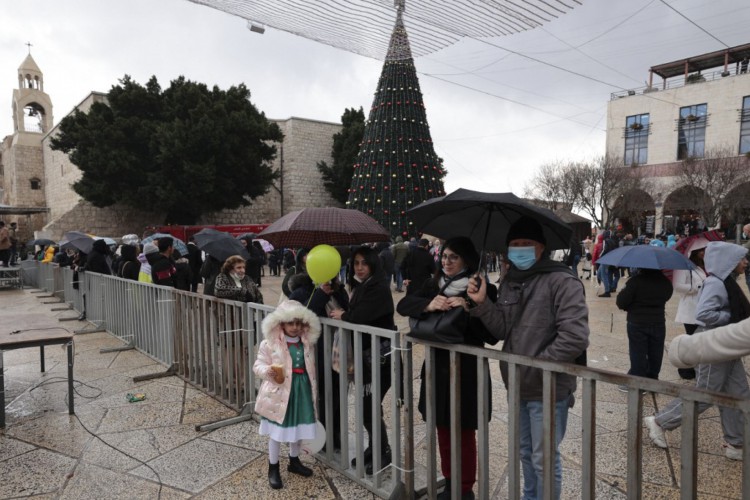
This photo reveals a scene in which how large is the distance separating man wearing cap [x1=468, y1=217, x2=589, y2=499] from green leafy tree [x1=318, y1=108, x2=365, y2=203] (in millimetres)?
31806

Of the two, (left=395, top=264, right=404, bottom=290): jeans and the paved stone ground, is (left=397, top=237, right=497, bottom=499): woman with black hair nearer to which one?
the paved stone ground

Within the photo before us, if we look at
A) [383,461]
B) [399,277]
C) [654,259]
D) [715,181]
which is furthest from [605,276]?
[715,181]

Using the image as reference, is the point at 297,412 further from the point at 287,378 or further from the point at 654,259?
the point at 654,259

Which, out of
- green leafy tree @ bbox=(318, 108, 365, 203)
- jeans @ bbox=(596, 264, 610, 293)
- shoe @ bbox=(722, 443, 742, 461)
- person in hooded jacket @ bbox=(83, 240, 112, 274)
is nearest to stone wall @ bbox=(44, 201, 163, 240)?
green leafy tree @ bbox=(318, 108, 365, 203)

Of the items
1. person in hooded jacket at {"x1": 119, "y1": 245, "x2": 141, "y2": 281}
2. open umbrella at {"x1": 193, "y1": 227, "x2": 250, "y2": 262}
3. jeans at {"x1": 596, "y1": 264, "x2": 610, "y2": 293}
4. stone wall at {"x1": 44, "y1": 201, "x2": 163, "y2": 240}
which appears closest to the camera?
open umbrella at {"x1": 193, "y1": 227, "x2": 250, "y2": 262}

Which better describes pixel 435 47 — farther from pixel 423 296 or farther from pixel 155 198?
pixel 155 198

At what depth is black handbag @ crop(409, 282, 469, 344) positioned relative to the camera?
2408 mm

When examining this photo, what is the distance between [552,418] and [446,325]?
665mm

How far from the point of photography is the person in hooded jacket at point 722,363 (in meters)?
3.39

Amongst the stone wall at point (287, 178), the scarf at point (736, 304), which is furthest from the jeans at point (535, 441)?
the stone wall at point (287, 178)

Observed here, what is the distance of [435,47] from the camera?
6.73 meters

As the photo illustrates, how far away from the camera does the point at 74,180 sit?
98.7ft

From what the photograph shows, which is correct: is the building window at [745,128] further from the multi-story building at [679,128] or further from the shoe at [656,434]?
the shoe at [656,434]

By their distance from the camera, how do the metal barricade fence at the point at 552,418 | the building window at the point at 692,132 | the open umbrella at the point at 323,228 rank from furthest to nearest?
the building window at the point at 692,132 < the open umbrella at the point at 323,228 < the metal barricade fence at the point at 552,418
